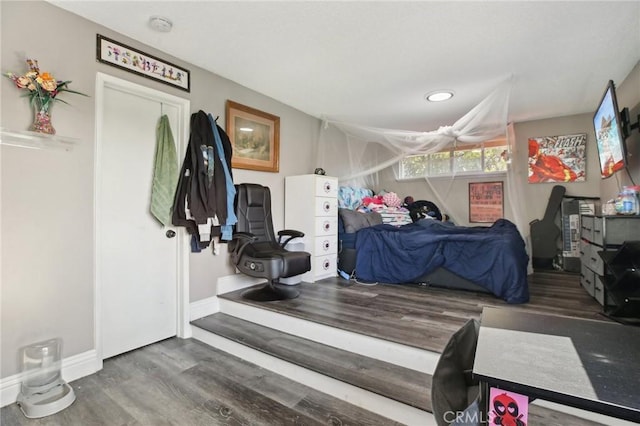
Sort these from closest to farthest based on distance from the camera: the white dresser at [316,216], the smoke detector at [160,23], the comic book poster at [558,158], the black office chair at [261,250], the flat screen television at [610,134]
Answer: the smoke detector at [160,23] < the flat screen television at [610,134] < the black office chair at [261,250] < the white dresser at [316,216] < the comic book poster at [558,158]

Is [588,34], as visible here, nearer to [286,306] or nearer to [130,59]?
[286,306]

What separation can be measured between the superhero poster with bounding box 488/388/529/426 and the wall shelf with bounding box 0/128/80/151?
8.38ft

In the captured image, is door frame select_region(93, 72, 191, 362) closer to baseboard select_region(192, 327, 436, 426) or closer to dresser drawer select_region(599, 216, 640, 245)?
baseboard select_region(192, 327, 436, 426)

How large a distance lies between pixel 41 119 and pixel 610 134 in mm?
4397

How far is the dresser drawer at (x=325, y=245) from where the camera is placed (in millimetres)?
3529

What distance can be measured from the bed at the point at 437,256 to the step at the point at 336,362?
1511mm

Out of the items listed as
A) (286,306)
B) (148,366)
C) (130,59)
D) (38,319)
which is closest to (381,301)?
(286,306)

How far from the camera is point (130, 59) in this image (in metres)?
2.30

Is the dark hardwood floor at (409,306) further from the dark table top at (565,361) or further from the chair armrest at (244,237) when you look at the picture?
the dark table top at (565,361)

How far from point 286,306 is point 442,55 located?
8.24 ft

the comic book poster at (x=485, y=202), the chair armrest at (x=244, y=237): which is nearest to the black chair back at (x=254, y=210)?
the chair armrest at (x=244, y=237)

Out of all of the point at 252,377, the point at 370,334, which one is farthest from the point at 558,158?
the point at 252,377

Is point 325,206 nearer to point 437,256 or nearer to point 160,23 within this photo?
point 437,256

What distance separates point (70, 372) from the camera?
6.44 ft
